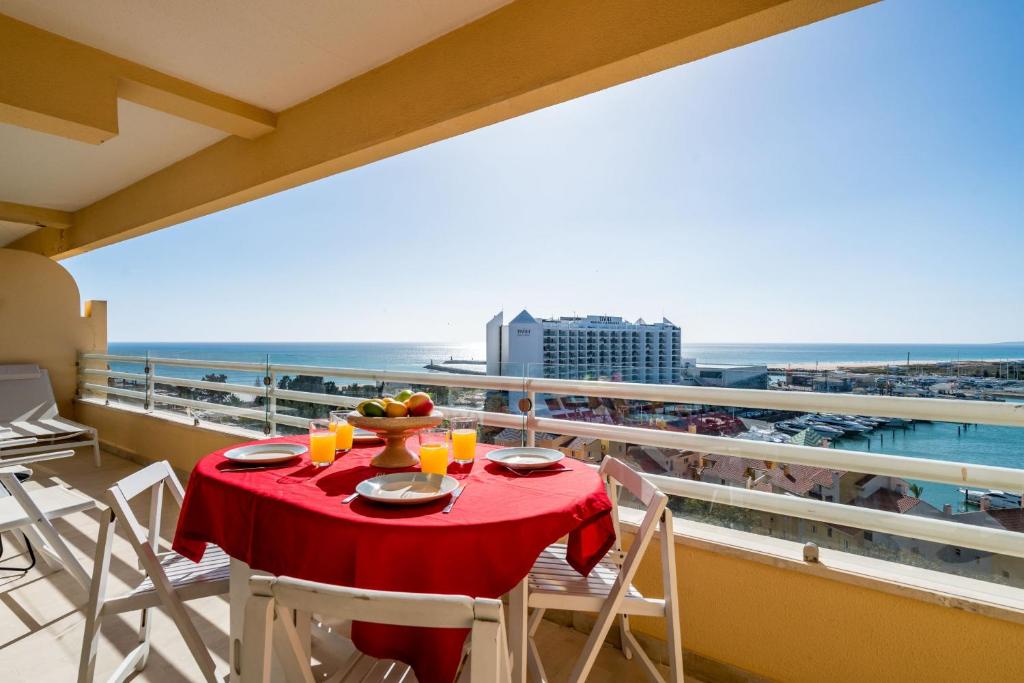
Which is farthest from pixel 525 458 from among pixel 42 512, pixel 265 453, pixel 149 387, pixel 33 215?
pixel 33 215

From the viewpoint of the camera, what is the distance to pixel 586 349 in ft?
8.39

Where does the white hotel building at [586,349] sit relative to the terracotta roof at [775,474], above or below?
above

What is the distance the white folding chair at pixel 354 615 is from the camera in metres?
0.66

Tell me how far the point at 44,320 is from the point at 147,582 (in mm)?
6547

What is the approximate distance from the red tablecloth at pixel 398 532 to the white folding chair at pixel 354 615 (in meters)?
0.33

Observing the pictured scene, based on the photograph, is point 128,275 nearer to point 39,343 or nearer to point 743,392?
point 39,343

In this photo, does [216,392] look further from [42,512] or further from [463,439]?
[463,439]

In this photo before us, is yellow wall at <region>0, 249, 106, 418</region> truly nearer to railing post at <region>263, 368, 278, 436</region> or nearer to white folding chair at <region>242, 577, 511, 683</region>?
railing post at <region>263, 368, 278, 436</region>

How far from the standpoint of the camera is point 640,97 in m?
3.83

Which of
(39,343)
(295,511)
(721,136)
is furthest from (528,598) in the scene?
(39,343)

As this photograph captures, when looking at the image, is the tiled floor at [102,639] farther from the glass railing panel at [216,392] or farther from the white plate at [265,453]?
the glass railing panel at [216,392]

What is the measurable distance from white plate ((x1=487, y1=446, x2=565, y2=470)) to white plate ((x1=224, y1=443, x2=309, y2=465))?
0.67 meters

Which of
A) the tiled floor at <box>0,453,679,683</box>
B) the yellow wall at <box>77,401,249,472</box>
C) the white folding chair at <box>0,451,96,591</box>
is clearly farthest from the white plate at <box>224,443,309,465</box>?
the yellow wall at <box>77,401,249,472</box>

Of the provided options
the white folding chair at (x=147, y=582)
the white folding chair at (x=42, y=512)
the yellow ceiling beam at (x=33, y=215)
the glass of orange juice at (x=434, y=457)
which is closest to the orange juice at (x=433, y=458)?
the glass of orange juice at (x=434, y=457)
